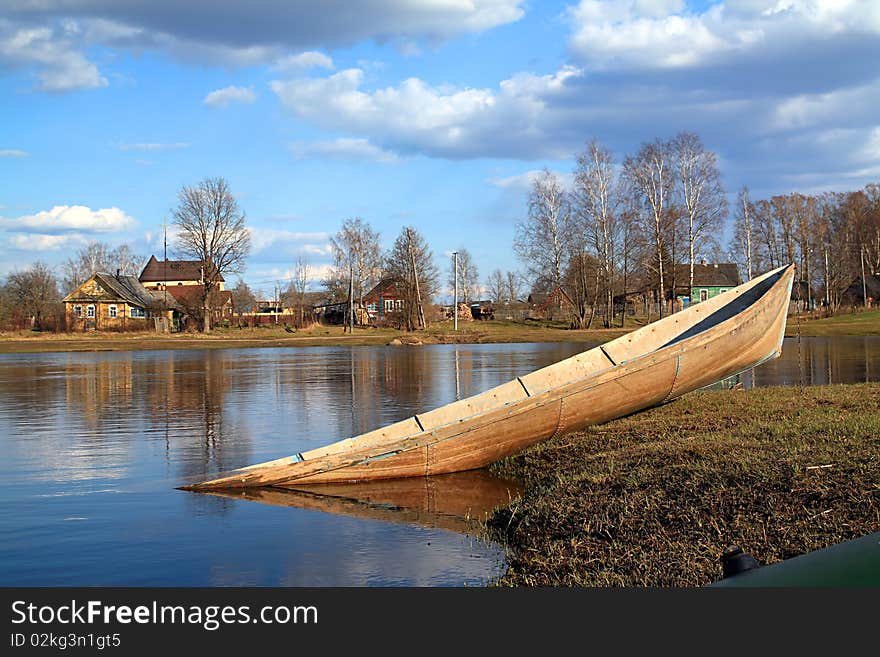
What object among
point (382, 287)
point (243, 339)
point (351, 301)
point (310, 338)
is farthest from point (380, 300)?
point (310, 338)

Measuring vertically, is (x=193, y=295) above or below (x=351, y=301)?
above

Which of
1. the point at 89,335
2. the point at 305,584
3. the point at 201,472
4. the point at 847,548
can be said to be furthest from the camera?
the point at 89,335

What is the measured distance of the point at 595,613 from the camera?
2.70 meters

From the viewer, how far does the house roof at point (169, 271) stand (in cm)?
11906

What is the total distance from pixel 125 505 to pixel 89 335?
6326 cm

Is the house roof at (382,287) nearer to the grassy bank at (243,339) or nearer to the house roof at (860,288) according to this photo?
the grassy bank at (243,339)

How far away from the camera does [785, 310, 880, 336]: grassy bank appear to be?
2142 inches

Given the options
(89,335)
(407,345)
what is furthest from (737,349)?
(89,335)

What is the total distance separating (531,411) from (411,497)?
6.73ft

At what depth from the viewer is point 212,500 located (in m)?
10.3

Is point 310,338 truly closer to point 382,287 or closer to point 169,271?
point 382,287

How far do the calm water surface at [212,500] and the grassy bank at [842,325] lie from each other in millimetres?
32241

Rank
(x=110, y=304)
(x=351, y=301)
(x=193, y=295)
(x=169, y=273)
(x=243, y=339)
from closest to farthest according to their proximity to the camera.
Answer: (x=243, y=339) → (x=351, y=301) → (x=110, y=304) → (x=193, y=295) → (x=169, y=273)

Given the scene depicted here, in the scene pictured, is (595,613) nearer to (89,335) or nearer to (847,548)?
(847,548)
